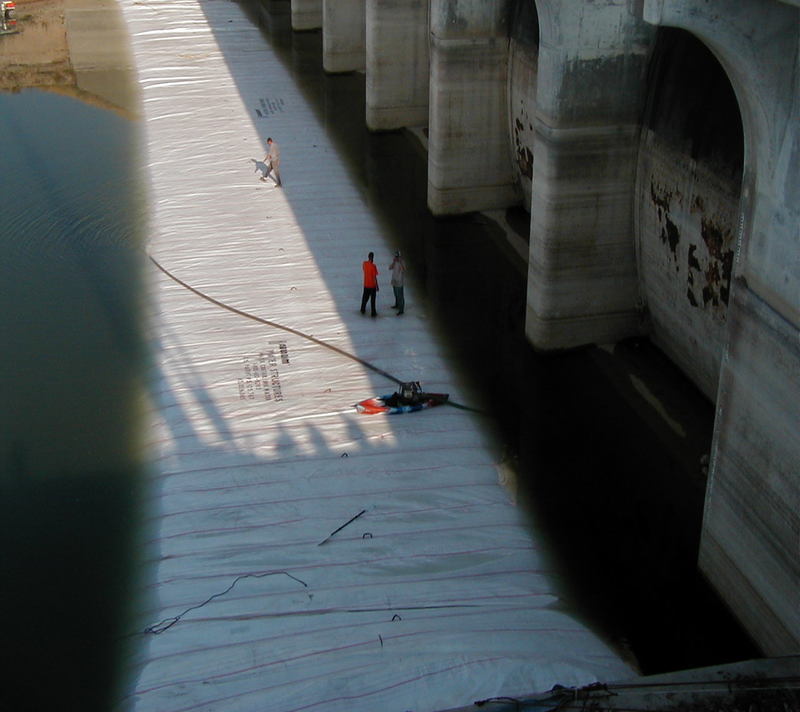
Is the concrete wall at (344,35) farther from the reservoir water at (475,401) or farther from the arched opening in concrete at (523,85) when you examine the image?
the arched opening in concrete at (523,85)

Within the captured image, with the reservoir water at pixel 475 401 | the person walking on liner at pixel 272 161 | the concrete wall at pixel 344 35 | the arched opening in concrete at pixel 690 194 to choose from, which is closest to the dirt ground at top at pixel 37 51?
the concrete wall at pixel 344 35

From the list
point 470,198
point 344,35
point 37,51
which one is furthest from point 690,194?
point 37,51

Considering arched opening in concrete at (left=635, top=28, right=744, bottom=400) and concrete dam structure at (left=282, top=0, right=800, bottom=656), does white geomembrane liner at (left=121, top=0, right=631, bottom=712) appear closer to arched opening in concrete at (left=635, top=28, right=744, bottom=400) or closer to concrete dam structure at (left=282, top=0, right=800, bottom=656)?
concrete dam structure at (left=282, top=0, right=800, bottom=656)

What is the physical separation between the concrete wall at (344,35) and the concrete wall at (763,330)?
29508mm

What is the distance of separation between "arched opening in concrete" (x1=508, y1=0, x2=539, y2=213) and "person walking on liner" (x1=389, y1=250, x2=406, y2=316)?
6.35 meters

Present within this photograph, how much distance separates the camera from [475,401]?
21.8 meters

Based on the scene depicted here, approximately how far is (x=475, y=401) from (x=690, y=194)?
612cm

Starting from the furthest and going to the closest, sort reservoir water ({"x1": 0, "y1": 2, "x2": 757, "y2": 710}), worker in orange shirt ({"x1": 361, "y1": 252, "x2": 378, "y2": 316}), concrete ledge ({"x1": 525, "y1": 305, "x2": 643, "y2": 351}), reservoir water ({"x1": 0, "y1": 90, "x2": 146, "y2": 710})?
worker in orange shirt ({"x1": 361, "y1": 252, "x2": 378, "y2": 316}) → concrete ledge ({"x1": 525, "y1": 305, "x2": 643, "y2": 351}) → reservoir water ({"x1": 0, "y1": 2, "x2": 757, "y2": 710}) → reservoir water ({"x1": 0, "y1": 90, "x2": 146, "y2": 710})

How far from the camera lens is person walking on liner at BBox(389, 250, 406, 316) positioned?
24233 mm

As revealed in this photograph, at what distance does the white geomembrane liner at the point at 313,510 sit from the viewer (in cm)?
1470

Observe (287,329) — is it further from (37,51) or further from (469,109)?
(37,51)

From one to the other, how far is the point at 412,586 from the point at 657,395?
800 cm

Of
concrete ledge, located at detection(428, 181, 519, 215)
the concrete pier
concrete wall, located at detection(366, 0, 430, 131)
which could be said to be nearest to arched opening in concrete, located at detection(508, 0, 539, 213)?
the concrete pier

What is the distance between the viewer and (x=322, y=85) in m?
43.8
